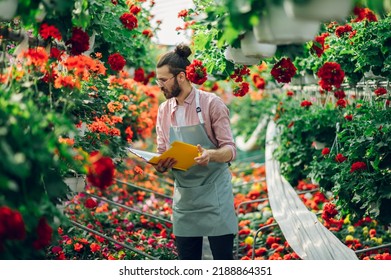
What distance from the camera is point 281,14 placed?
74.7 inches

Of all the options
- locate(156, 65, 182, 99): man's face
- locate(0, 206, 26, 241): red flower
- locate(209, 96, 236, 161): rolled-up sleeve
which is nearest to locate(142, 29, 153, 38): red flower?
locate(156, 65, 182, 99): man's face

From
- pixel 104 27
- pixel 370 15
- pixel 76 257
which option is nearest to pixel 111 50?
pixel 104 27

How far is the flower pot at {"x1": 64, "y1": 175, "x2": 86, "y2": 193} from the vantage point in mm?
3014

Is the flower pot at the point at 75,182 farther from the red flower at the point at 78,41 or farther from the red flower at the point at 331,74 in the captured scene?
the red flower at the point at 331,74

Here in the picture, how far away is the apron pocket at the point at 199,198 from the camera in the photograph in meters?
2.97

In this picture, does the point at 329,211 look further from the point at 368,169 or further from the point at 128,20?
the point at 128,20

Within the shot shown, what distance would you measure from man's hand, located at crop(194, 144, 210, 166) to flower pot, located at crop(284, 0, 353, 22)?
1.05m

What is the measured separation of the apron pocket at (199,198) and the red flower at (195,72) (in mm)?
530

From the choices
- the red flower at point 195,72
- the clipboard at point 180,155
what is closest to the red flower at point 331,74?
the red flower at point 195,72

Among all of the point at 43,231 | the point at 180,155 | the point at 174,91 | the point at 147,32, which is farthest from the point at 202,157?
the point at 147,32

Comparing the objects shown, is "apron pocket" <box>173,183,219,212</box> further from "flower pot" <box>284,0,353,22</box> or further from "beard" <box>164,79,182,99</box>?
"flower pot" <box>284,0,353,22</box>

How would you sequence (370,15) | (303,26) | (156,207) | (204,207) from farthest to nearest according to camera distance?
(156,207) < (204,207) < (370,15) < (303,26)
